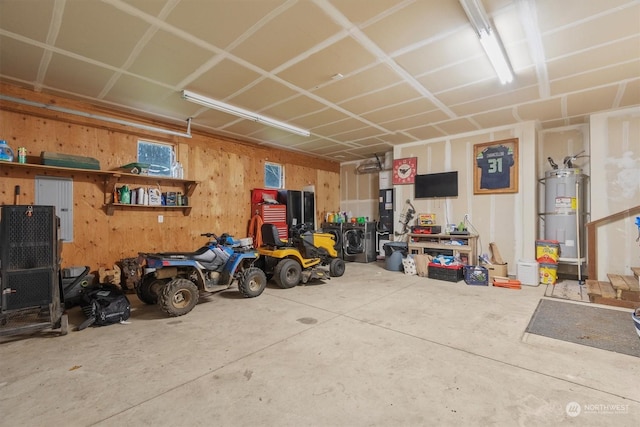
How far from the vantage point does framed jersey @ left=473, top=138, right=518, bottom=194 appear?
5207mm

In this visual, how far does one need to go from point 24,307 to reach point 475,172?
6898mm

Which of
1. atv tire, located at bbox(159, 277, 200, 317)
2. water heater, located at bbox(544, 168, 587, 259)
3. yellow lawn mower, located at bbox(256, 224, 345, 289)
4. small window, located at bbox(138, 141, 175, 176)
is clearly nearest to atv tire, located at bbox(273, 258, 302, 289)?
yellow lawn mower, located at bbox(256, 224, 345, 289)

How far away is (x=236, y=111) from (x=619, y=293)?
19.1 ft

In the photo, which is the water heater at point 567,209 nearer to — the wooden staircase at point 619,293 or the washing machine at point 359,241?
the wooden staircase at point 619,293

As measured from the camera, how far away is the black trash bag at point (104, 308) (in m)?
2.88

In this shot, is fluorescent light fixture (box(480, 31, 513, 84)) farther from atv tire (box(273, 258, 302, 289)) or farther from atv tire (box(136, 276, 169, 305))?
atv tire (box(136, 276, 169, 305))

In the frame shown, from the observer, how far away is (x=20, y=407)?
1662 millimetres

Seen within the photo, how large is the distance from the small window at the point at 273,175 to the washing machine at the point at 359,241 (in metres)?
2.04

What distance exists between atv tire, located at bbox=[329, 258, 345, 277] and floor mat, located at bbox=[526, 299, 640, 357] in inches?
119

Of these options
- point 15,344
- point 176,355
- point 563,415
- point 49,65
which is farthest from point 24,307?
point 563,415

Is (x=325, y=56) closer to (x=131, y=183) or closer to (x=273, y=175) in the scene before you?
(x=131, y=183)

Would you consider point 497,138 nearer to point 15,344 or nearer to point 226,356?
point 226,356

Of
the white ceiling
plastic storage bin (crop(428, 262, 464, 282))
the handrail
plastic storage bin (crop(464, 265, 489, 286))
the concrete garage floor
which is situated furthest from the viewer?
plastic storage bin (crop(428, 262, 464, 282))

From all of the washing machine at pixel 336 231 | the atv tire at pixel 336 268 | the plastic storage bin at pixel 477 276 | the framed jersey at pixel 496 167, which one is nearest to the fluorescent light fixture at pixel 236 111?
the atv tire at pixel 336 268
